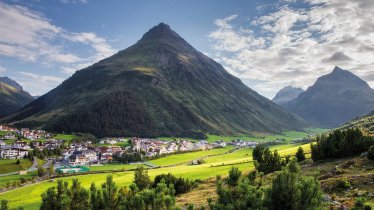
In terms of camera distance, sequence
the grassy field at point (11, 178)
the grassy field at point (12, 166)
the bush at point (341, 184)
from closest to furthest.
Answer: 1. the bush at point (341, 184)
2. the grassy field at point (11, 178)
3. the grassy field at point (12, 166)

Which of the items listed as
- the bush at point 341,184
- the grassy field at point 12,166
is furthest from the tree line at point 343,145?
the grassy field at point 12,166

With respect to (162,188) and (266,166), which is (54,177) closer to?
(266,166)

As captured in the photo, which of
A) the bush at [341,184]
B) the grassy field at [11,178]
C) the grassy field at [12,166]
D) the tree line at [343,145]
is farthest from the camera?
the grassy field at [12,166]

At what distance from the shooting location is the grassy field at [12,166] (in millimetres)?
168750

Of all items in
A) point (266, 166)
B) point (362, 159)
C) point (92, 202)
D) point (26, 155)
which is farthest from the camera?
point (26, 155)

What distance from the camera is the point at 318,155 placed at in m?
75.3

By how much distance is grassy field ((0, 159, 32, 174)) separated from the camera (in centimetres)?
16875

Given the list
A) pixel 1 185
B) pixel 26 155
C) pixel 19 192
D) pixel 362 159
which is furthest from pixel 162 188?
pixel 26 155

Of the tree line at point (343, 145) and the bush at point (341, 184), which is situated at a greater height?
the tree line at point (343, 145)

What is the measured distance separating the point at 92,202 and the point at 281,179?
33708 mm

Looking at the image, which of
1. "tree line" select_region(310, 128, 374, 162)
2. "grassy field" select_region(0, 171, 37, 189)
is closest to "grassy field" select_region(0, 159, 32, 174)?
"grassy field" select_region(0, 171, 37, 189)

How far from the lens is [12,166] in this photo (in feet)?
575

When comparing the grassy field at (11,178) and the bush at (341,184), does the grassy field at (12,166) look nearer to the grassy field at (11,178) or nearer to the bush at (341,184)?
the grassy field at (11,178)

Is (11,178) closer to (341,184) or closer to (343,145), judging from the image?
(343,145)
